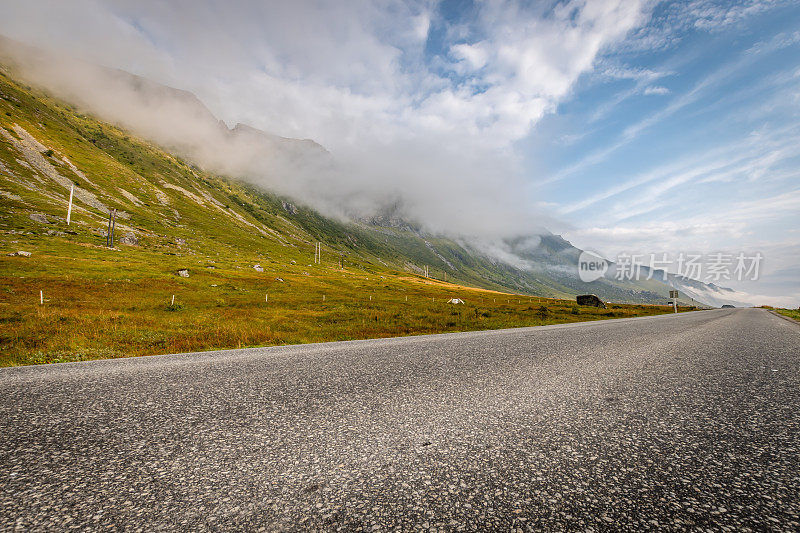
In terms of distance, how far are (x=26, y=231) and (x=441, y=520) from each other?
115822 mm

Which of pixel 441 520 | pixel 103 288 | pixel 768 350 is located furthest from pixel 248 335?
pixel 103 288

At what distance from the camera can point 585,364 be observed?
8.73 meters

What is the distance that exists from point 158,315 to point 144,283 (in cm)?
2834

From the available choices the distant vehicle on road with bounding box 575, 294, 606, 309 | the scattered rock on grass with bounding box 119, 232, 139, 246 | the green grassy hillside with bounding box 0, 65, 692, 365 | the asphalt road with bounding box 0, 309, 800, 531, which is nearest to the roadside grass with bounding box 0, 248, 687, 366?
the green grassy hillside with bounding box 0, 65, 692, 365

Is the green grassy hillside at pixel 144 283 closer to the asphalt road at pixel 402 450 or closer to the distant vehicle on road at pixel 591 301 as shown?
the distant vehicle on road at pixel 591 301

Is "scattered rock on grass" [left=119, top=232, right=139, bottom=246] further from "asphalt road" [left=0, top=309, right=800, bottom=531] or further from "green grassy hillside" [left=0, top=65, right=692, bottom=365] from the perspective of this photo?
"asphalt road" [left=0, top=309, right=800, bottom=531]

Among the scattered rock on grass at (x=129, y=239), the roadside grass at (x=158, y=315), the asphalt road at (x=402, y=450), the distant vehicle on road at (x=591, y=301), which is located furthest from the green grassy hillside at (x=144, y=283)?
the asphalt road at (x=402, y=450)

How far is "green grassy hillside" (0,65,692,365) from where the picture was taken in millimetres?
17250

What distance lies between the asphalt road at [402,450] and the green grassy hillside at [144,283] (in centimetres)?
964

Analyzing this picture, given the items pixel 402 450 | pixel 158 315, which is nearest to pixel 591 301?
pixel 158 315

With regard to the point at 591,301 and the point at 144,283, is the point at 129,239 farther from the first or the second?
the point at 591,301

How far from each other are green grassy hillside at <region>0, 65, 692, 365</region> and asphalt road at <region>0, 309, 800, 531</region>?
9.64 meters

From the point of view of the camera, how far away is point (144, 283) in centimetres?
4997

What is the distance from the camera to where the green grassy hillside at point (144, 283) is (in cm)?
1725
